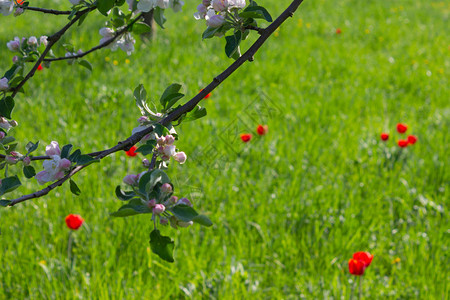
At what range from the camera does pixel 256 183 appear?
275 cm

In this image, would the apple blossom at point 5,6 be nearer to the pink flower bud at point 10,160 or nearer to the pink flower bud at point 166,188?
the pink flower bud at point 10,160

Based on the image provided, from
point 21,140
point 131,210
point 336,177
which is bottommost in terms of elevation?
point 336,177

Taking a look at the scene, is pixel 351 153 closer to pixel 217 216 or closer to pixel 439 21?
pixel 217 216

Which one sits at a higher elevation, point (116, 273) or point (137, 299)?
point (116, 273)

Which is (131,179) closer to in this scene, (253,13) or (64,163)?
(64,163)

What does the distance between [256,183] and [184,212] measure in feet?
6.41

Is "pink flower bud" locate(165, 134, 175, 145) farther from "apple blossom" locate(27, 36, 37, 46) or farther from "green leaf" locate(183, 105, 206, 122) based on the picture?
"apple blossom" locate(27, 36, 37, 46)

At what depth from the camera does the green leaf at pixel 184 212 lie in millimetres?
799

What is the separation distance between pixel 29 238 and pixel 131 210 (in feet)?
5.42

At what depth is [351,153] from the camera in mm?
3109

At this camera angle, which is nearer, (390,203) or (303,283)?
(303,283)

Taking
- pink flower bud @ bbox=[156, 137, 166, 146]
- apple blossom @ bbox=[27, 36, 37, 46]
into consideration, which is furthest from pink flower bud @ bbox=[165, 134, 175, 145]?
apple blossom @ bbox=[27, 36, 37, 46]

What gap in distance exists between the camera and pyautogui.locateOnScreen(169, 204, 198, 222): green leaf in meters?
0.80

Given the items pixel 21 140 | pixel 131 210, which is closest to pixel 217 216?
pixel 21 140
